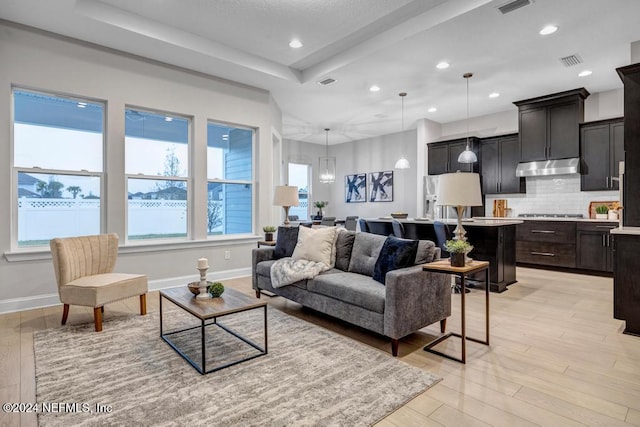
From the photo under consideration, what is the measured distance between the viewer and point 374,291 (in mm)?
2711

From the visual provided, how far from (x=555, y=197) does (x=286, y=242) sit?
5.17 m

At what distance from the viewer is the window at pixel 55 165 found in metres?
3.85

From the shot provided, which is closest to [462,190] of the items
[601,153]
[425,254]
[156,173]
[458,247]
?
[458,247]

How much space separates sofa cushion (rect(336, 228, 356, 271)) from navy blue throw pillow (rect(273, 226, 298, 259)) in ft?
2.11

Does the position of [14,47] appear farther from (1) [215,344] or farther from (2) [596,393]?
(2) [596,393]

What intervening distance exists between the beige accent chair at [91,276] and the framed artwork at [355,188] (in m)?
6.74

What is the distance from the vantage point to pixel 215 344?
2770 mm

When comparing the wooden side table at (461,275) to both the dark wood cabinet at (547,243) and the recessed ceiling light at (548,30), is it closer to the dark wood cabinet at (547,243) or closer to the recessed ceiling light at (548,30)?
the recessed ceiling light at (548,30)

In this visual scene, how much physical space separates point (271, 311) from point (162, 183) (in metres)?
2.52

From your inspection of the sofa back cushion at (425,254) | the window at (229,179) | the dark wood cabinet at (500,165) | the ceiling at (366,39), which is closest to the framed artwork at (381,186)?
the dark wood cabinet at (500,165)

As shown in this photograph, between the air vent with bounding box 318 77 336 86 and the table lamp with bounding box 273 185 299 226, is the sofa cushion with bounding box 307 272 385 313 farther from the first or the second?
the air vent with bounding box 318 77 336 86

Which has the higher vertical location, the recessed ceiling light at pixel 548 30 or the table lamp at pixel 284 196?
the recessed ceiling light at pixel 548 30

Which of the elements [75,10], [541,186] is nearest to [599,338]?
[541,186]

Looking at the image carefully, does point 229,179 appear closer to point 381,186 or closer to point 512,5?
point 512,5
